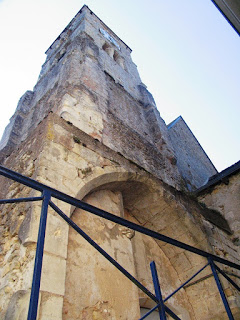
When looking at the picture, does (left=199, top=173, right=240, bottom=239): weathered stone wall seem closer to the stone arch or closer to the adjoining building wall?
the adjoining building wall

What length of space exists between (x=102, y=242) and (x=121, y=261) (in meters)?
0.36

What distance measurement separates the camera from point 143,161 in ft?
17.2

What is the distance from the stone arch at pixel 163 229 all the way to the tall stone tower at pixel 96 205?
2 cm

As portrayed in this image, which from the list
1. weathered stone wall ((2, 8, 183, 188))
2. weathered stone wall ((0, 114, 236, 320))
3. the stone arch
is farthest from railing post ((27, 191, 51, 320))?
weathered stone wall ((2, 8, 183, 188))

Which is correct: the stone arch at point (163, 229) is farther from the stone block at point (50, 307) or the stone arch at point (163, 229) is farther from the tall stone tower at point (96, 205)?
the stone block at point (50, 307)

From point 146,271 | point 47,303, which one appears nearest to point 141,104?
point 146,271

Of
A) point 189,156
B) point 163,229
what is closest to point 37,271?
point 163,229

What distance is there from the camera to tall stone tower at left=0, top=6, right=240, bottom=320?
2297 mm

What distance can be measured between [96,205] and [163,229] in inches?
65.5

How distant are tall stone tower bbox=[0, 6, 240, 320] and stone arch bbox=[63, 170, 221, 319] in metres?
0.02

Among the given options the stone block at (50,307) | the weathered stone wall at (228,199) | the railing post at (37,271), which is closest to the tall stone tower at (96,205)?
the stone block at (50,307)

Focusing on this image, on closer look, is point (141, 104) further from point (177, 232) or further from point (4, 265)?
point (4, 265)

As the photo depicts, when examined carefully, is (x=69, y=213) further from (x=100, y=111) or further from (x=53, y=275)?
(x=100, y=111)

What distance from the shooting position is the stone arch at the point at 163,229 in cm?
405
